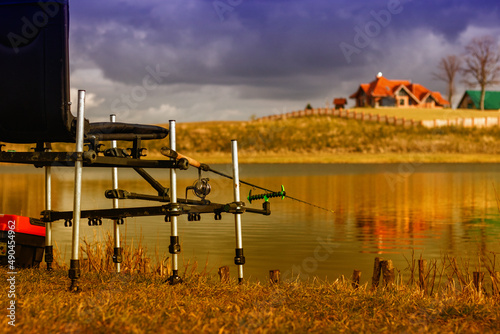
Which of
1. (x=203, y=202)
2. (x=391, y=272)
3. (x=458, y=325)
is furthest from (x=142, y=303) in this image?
(x=391, y=272)

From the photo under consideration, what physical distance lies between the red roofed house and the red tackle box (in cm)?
9026

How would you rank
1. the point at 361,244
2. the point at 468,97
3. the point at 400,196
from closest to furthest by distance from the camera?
1. the point at 361,244
2. the point at 400,196
3. the point at 468,97

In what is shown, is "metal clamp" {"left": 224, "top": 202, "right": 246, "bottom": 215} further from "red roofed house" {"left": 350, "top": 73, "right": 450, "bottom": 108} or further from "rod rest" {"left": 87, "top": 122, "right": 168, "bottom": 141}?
"red roofed house" {"left": 350, "top": 73, "right": 450, "bottom": 108}

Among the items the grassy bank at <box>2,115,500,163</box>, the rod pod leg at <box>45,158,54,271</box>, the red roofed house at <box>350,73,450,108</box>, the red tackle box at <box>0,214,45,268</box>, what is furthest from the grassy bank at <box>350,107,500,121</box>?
the rod pod leg at <box>45,158,54,271</box>

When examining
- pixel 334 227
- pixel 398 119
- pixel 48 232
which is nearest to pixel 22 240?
pixel 48 232

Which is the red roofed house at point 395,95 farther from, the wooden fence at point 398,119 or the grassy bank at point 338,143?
the grassy bank at point 338,143

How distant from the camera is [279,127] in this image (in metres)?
66.0

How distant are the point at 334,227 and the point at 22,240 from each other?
10.5 meters

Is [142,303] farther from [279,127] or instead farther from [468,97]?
[468,97]

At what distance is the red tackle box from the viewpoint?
763 cm

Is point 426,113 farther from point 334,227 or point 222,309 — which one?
point 222,309

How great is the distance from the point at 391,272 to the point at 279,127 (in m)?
58.2

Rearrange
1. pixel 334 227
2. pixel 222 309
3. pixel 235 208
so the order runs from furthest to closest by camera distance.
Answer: pixel 334 227, pixel 235 208, pixel 222 309

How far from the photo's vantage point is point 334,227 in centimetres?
1709
